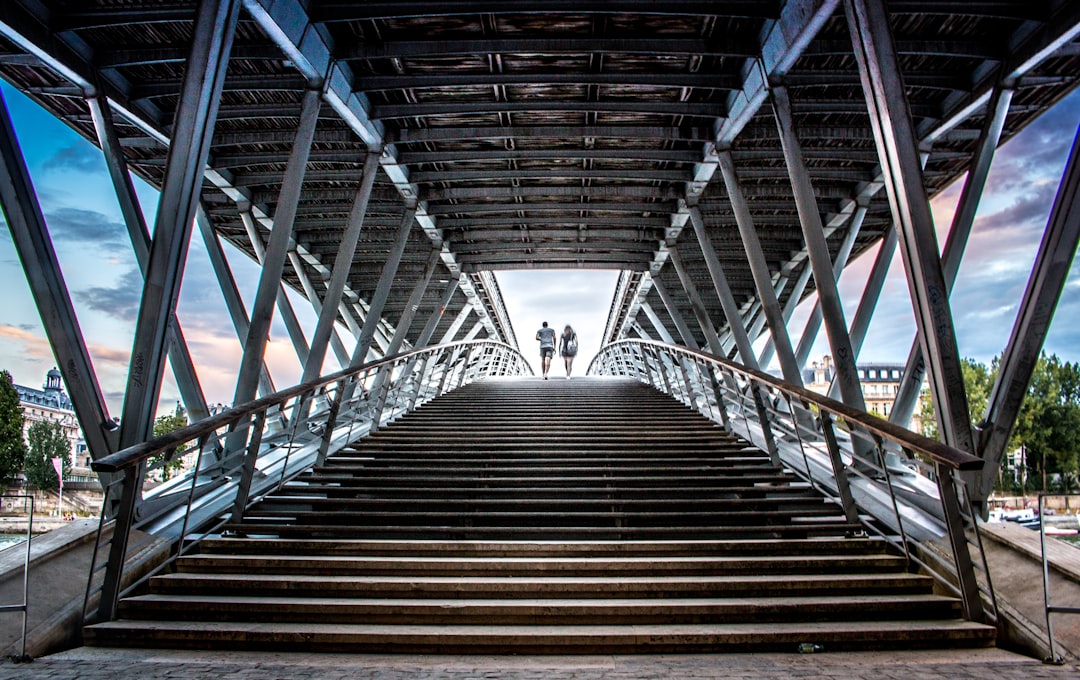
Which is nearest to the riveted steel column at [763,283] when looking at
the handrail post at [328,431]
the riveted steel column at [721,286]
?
the riveted steel column at [721,286]

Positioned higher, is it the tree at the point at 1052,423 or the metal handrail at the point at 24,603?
the tree at the point at 1052,423

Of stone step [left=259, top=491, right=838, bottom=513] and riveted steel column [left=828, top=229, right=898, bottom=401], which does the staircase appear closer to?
stone step [left=259, top=491, right=838, bottom=513]

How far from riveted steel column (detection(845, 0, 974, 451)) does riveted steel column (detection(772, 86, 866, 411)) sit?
195 centimetres

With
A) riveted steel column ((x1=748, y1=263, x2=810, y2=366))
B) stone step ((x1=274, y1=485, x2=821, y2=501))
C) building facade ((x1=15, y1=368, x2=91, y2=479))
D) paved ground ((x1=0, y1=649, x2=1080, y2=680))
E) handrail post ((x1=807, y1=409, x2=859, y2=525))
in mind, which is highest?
riveted steel column ((x1=748, y1=263, x2=810, y2=366))

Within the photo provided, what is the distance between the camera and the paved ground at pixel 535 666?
3.78m

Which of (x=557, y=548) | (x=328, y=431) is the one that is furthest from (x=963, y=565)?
(x=328, y=431)

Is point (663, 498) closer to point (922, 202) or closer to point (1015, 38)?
point (922, 202)

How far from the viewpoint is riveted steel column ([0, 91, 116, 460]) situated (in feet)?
21.3

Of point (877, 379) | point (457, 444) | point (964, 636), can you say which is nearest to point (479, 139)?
point (457, 444)

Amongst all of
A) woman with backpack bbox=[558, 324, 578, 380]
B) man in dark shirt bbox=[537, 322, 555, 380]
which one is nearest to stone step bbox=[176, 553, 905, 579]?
man in dark shirt bbox=[537, 322, 555, 380]

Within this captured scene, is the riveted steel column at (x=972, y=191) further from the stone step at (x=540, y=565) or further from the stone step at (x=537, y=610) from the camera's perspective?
the stone step at (x=537, y=610)

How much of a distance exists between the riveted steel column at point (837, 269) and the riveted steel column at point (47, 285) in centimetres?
1378

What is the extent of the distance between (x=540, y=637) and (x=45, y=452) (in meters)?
7.04

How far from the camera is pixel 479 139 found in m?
12.4
